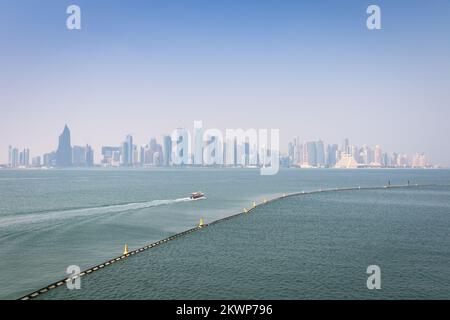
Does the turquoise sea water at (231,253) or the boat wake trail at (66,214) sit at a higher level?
the boat wake trail at (66,214)

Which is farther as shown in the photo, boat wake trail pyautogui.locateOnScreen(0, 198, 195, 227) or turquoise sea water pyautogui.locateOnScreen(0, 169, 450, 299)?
boat wake trail pyautogui.locateOnScreen(0, 198, 195, 227)

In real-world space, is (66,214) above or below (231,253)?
above

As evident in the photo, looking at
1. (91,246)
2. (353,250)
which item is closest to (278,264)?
(353,250)

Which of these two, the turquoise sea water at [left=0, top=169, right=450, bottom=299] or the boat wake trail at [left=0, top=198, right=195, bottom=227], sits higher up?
the boat wake trail at [left=0, top=198, right=195, bottom=227]

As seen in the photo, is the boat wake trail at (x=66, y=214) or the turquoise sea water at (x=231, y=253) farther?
the boat wake trail at (x=66, y=214)

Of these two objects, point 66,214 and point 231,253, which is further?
point 66,214
